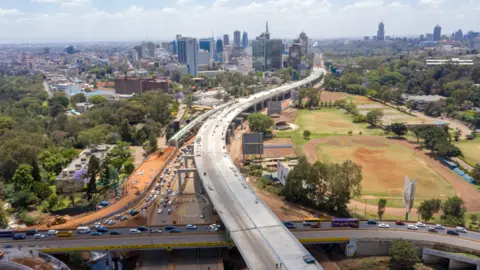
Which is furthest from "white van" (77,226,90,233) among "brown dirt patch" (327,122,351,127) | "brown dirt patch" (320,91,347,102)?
"brown dirt patch" (320,91,347,102)

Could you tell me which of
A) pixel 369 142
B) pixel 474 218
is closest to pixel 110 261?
pixel 474 218

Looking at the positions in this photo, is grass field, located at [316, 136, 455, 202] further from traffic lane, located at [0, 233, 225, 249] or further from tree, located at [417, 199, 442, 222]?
traffic lane, located at [0, 233, 225, 249]

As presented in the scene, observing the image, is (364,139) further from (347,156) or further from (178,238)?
(178,238)

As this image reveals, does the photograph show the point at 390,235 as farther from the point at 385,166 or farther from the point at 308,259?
the point at 385,166

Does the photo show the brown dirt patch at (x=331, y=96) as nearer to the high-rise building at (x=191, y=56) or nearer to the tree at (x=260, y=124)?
the tree at (x=260, y=124)

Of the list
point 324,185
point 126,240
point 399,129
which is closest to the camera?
point 126,240

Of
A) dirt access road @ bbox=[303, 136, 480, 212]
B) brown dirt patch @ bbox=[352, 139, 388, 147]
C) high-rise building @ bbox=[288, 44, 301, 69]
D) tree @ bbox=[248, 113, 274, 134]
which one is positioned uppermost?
high-rise building @ bbox=[288, 44, 301, 69]
